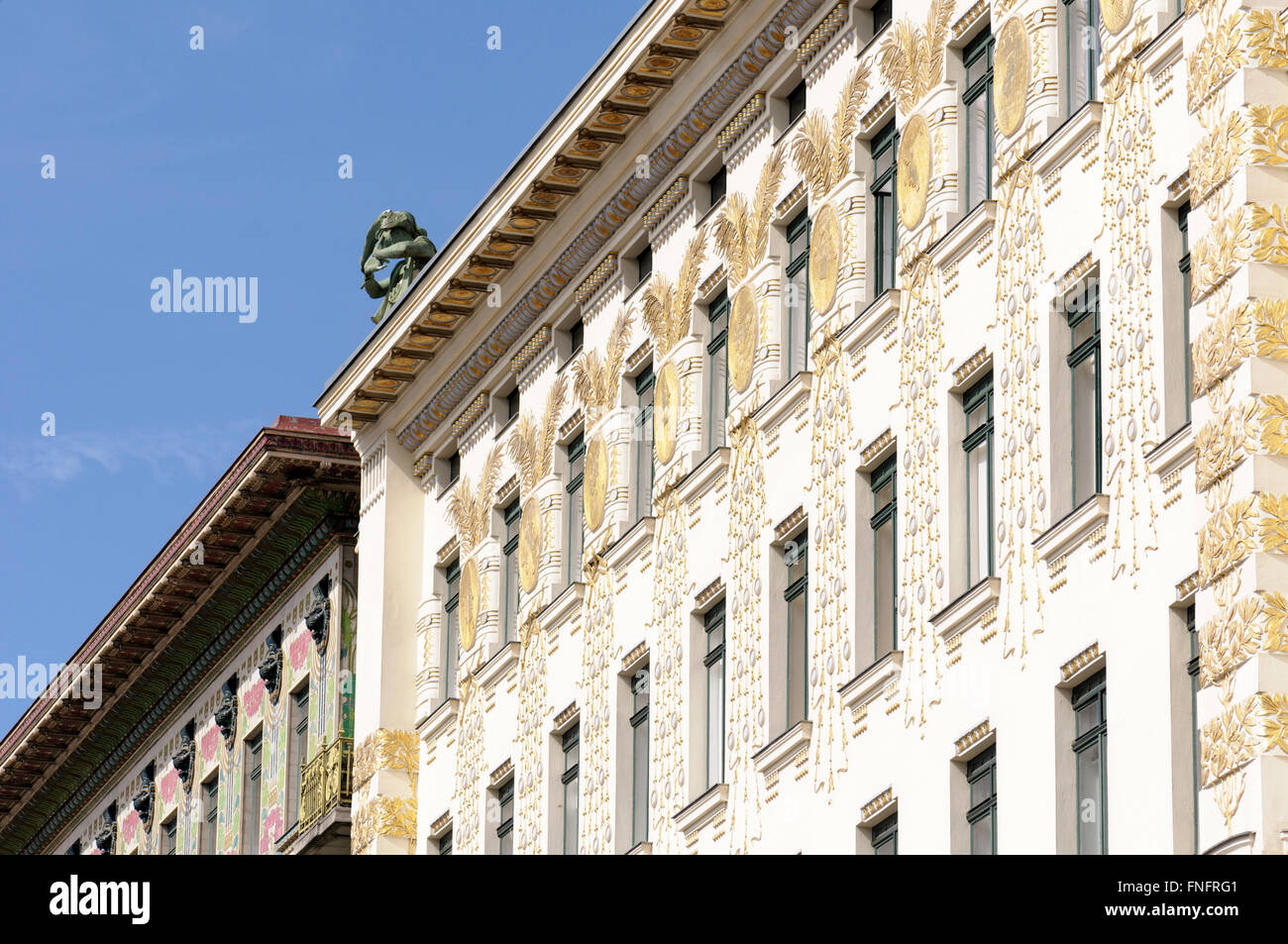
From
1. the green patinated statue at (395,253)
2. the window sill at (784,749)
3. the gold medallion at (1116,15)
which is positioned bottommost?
the window sill at (784,749)

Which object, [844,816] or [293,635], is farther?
[293,635]

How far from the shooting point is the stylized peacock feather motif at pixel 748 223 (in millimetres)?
33688

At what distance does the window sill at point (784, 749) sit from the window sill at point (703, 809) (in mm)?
696

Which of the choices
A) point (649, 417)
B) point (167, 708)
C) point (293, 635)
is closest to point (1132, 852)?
point (649, 417)

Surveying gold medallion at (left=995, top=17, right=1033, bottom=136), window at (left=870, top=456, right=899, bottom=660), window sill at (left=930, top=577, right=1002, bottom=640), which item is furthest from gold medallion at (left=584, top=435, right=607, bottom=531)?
gold medallion at (left=995, top=17, right=1033, bottom=136)

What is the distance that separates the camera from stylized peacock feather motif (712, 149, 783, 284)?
111ft

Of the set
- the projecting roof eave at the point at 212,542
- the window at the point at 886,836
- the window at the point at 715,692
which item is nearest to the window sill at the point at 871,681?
the window at the point at 886,836

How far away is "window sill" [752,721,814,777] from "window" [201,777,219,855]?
1912 cm

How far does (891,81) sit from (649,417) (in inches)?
240

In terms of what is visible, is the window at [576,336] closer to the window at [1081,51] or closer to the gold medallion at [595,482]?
the gold medallion at [595,482]

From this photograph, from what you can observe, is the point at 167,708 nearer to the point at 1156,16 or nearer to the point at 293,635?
the point at 293,635

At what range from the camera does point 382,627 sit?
41500 millimetres

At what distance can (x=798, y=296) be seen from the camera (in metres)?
33.1

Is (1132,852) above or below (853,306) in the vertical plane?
below
